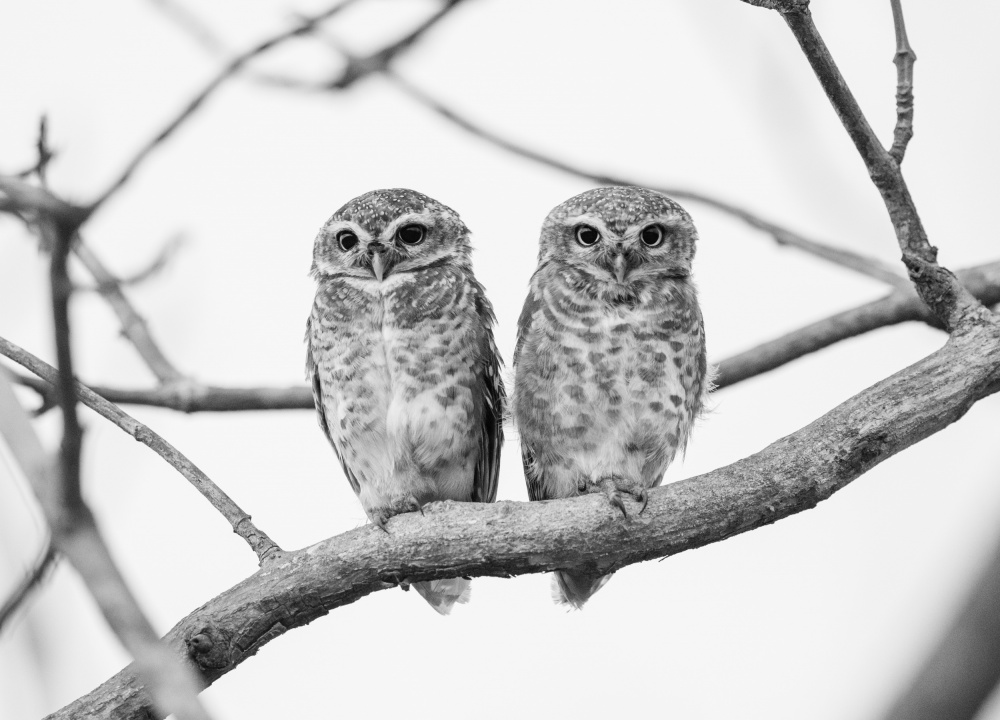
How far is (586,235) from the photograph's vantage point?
4672mm

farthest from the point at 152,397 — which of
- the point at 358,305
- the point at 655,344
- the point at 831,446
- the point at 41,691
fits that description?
the point at 831,446

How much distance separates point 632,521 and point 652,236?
1.64 metres

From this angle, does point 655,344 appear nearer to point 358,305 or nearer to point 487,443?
point 487,443

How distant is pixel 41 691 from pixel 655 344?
8.29 feet

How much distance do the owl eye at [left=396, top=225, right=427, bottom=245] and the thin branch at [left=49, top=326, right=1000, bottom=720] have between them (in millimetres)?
1615

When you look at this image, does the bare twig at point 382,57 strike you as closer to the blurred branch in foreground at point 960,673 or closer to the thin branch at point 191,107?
the thin branch at point 191,107

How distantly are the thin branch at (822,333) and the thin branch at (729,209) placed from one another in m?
0.10

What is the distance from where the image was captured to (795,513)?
3.36m

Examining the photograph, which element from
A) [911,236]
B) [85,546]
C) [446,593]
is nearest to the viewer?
[85,546]

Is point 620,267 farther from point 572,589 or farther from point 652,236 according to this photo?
point 572,589

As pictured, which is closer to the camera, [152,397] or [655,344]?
[655,344]

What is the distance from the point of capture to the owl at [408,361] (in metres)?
4.30

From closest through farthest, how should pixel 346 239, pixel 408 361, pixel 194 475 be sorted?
pixel 194 475, pixel 408 361, pixel 346 239

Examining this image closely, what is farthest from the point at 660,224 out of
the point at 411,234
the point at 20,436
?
the point at 20,436
